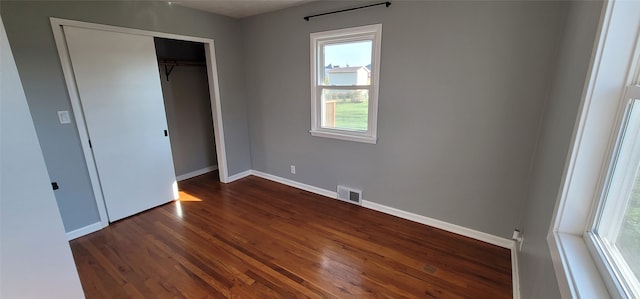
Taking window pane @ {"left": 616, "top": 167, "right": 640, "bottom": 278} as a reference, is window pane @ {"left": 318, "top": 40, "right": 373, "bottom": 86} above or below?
above

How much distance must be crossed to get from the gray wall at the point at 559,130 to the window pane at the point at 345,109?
5.28ft

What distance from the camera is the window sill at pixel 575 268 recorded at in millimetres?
814

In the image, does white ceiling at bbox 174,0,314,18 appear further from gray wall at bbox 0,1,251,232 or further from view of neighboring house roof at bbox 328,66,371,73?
view of neighboring house roof at bbox 328,66,371,73

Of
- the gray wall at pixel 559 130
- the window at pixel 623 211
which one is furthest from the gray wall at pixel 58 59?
the window at pixel 623 211

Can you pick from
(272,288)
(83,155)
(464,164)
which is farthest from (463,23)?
(83,155)

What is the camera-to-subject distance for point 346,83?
3.03m

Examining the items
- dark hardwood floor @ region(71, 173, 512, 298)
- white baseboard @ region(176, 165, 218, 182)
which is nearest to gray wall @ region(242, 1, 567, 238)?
dark hardwood floor @ region(71, 173, 512, 298)

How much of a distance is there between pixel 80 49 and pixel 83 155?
101 cm

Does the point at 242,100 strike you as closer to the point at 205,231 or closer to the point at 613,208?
the point at 205,231

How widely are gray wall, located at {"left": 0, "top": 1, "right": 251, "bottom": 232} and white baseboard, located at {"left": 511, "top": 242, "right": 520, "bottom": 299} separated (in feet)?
12.6

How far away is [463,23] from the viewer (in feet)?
7.13

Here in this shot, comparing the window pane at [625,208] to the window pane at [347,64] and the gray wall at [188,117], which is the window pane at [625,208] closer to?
the window pane at [347,64]

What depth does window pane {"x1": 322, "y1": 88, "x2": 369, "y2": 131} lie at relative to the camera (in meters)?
2.95

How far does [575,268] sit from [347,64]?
8.45 ft
